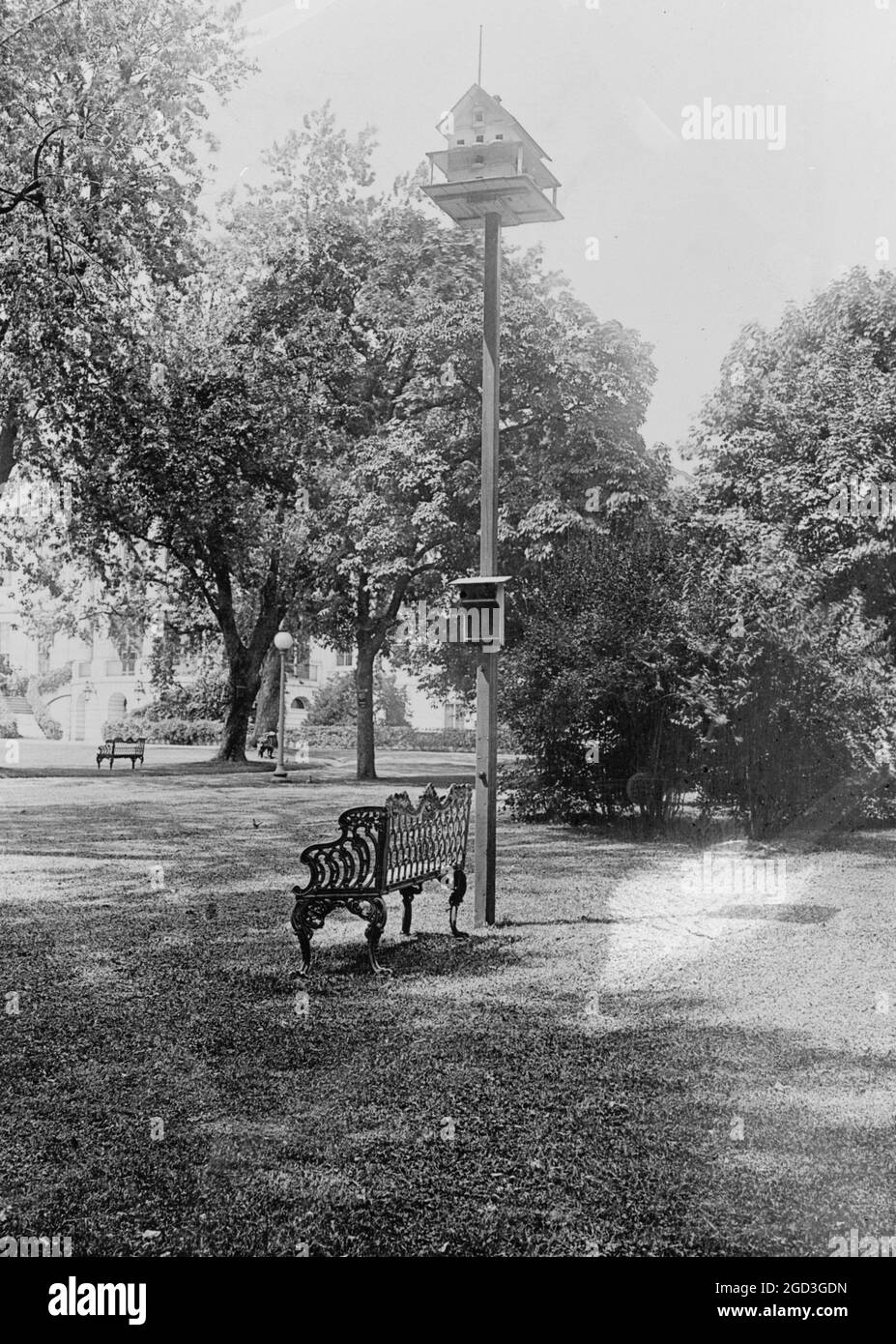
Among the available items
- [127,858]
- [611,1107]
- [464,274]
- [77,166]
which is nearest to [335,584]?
[464,274]

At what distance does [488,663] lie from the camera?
6.90 metres

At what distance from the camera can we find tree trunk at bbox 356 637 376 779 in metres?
16.2

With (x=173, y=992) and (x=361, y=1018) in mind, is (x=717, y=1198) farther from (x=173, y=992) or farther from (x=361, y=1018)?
(x=173, y=992)

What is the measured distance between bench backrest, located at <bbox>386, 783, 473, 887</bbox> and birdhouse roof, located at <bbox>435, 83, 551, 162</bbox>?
3.69 metres

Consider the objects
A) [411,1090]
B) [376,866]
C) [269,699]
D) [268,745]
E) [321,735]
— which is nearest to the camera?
[411,1090]

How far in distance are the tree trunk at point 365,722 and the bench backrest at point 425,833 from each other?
29.2 feet

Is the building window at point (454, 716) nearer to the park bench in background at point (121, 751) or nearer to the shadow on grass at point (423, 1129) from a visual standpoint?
the park bench in background at point (121, 751)

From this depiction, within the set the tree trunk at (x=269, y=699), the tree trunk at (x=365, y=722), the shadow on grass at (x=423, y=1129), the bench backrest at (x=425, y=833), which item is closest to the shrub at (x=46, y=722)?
the tree trunk at (x=269, y=699)

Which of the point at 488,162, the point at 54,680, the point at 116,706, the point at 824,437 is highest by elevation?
the point at 824,437

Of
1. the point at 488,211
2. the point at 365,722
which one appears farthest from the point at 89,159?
the point at 365,722

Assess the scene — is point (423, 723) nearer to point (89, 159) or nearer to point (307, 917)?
point (89, 159)

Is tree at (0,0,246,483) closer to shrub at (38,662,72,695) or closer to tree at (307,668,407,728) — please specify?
tree at (307,668,407,728)

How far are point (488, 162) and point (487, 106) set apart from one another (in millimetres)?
285

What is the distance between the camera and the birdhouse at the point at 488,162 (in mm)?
6562
